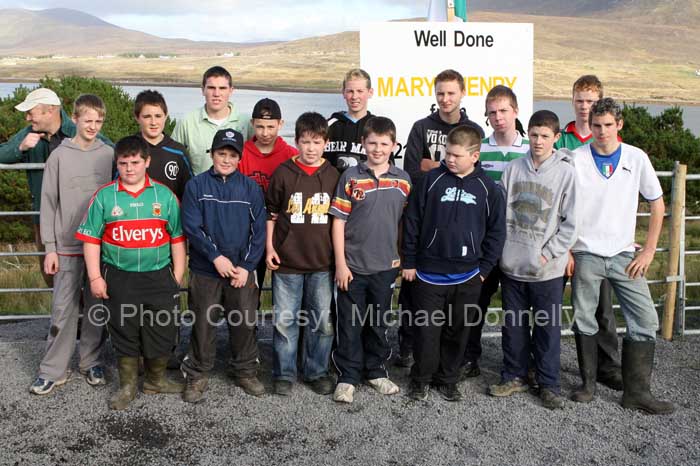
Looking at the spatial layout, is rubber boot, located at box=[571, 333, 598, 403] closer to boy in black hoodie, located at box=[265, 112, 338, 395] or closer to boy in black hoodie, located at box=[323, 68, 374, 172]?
boy in black hoodie, located at box=[265, 112, 338, 395]

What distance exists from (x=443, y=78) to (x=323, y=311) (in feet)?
5.33

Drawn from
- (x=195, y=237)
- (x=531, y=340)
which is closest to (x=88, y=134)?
(x=195, y=237)

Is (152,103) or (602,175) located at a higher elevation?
(152,103)

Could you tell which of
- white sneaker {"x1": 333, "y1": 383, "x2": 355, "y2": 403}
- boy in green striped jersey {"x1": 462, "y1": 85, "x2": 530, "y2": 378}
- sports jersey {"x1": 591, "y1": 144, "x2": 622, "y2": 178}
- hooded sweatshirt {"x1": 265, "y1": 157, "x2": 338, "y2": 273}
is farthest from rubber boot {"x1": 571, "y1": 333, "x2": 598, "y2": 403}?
hooded sweatshirt {"x1": 265, "y1": 157, "x2": 338, "y2": 273}

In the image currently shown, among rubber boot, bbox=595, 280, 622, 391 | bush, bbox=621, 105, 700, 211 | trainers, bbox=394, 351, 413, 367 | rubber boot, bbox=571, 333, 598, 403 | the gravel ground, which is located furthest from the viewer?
bush, bbox=621, 105, 700, 211

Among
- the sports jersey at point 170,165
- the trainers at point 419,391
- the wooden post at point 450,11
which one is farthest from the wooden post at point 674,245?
the sports jersey at point 170,165

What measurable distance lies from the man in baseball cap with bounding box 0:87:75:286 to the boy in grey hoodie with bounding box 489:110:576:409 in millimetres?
2911

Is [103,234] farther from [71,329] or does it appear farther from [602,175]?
[602,175]

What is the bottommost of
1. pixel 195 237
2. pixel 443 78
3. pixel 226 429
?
pixel 226 429

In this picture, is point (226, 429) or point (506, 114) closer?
point (226, 429)

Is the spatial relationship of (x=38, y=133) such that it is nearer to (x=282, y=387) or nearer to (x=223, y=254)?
(x=223, y=254)

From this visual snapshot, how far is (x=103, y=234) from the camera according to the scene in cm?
383

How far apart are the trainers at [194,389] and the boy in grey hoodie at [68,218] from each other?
1.96ft

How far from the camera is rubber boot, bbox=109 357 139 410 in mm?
3891
